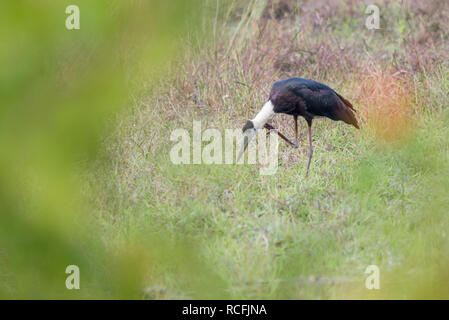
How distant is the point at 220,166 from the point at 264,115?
735 millimetres

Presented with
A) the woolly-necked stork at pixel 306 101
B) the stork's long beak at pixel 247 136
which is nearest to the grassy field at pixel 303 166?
the stork's long beak at pixel 247 136

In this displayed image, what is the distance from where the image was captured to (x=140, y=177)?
4.34m

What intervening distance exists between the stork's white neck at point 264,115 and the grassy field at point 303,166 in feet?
1.27

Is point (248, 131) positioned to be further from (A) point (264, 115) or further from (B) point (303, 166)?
(B) point (303, 166)

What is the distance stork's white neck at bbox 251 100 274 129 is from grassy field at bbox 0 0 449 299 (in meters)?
0.40

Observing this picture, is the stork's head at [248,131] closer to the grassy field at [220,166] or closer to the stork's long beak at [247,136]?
the stork's long beak at [247,136]

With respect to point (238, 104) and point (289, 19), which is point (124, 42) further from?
point (289, 19)

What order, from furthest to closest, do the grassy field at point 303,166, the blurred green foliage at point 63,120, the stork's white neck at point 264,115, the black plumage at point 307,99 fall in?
the stork's white neck at point 264,115
the black plumage at point 307,99
the grassy field at point 303,166
the blurred green foliage at point 63,120

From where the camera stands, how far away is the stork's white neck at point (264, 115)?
479 cm

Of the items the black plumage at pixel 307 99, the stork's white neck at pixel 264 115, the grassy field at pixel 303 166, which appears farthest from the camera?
the stork's white neck at pixel 264 115

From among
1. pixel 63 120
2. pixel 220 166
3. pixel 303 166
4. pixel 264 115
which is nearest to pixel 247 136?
pixel 264 115

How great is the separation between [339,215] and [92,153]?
3273 millimetres

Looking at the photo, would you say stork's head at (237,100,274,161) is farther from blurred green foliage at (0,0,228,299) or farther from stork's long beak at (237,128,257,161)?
blurred green foliage at (0,0,228,299)

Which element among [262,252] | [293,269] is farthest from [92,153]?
[262,252]
